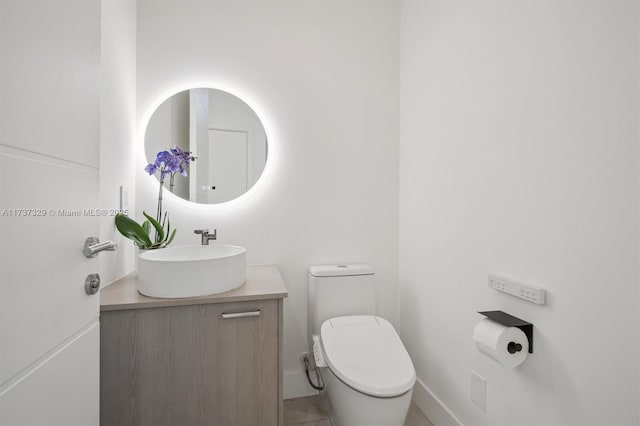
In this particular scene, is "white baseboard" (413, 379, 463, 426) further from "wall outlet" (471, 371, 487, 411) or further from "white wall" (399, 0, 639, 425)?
"wall outlet" (471, 371, 487, 411)

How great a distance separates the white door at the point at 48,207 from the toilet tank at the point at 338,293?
39.7 inches

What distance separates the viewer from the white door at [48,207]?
0.52 meters

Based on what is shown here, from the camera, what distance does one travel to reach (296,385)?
1.75 metres

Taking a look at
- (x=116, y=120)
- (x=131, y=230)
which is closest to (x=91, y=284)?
(x=131, y=230)

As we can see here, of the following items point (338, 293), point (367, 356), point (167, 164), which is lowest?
point (367, 356)

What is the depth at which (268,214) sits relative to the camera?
5.70ft

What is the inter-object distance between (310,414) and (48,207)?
1.56m

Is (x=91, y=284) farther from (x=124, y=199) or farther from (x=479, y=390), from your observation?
(x=479, y=390)

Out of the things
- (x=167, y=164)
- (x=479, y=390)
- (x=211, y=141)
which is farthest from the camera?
(x=211, y=141)

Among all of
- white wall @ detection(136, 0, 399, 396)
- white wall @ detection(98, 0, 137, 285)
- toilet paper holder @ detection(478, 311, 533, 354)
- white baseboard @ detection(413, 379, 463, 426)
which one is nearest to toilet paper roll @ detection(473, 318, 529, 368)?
toilet paper holder @ detection(478, 311, 533, 354)

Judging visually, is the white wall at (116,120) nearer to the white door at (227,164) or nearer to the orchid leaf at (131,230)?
the orchid leaf at (131,230)

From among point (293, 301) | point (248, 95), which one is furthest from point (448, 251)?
point (248, 95)

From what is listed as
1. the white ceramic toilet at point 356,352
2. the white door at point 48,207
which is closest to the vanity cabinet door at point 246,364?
the white ceramic toilet at point 356,352

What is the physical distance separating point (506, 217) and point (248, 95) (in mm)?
1433
